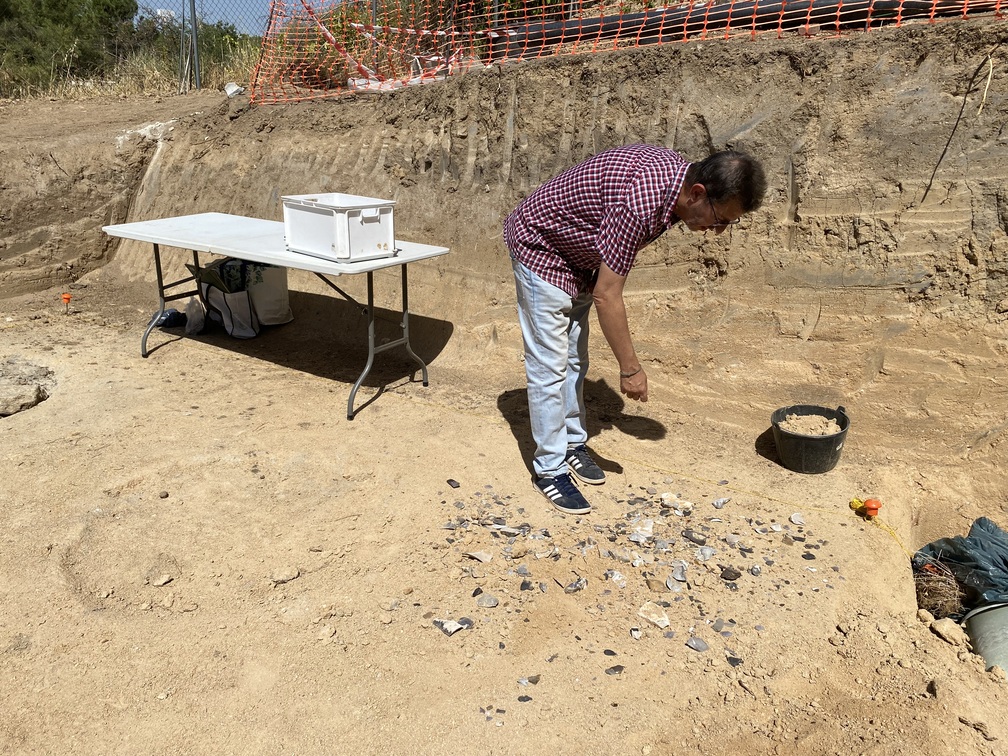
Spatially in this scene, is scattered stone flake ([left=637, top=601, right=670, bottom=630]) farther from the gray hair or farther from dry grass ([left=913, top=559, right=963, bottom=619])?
the gray hair

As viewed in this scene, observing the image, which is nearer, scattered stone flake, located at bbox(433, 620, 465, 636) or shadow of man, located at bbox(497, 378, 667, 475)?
scattered stone flake, located at bbox(433, 620, 465, 636)

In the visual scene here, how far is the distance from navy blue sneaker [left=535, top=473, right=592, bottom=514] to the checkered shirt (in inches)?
35.7

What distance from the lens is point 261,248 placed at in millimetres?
4582

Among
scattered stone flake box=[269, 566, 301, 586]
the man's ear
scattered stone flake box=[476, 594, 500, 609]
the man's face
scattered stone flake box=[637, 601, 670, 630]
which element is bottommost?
scattered stone flake box=[637, 601, 670, 630]

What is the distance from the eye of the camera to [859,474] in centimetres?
390

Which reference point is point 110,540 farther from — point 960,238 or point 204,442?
point 960,238

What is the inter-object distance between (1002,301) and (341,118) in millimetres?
4869

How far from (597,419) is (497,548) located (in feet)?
4.78

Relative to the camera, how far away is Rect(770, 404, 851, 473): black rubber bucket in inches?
149

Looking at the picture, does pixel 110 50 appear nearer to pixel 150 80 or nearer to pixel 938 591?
pixel 150 80

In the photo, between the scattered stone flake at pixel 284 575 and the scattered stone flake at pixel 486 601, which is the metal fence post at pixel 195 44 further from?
the scattered stone flake at pixel 486 601

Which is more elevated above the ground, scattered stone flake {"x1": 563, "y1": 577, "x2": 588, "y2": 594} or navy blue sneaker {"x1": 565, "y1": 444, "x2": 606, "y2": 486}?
navy blue sneaker {"x1": 565, "y1": 444, "x2": 606, "y2": 486}

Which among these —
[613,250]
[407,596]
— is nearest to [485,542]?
[407,596]

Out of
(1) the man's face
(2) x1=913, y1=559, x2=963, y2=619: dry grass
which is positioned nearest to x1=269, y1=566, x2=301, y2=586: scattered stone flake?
(1) the man's face
